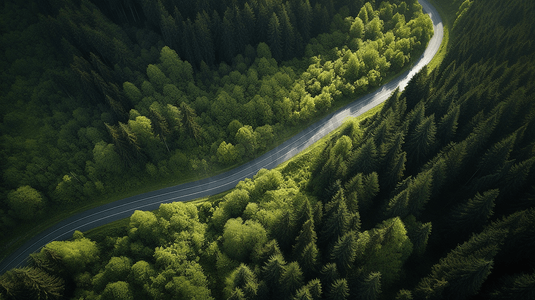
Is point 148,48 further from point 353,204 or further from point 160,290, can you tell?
point 353,204

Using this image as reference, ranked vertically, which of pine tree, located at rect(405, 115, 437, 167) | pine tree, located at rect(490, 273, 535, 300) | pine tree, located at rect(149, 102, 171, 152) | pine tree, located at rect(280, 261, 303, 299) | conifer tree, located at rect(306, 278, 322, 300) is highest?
pine tree, located at rect(149, 102, 171, 152)

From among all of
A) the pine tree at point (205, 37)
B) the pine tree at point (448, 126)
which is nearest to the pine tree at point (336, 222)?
the pine tree at point (448, 126)

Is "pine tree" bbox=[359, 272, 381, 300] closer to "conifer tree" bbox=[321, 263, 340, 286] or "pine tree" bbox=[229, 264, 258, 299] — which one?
"conifer tree" bbox=[321, 263, 340, 286]

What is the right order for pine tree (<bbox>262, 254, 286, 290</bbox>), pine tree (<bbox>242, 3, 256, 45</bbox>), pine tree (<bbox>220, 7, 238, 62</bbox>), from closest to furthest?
pine tree (<bbox>262, 254, 286, 290</bbox>)
pine tree (<bbox>220, 7, 238, 62</bbox>)
pine tree (<bbox>242, 3, 256, 45</bbox>)

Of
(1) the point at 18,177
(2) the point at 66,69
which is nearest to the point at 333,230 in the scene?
(1) the point at 18,177

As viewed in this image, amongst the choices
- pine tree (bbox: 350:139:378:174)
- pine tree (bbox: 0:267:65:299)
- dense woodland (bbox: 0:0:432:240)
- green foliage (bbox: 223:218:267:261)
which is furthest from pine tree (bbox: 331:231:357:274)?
pine tree (bbox: 0:267:65:299)

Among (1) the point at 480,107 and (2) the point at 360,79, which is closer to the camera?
(1) the point at 480,107
